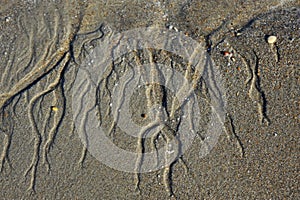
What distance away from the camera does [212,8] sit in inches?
217

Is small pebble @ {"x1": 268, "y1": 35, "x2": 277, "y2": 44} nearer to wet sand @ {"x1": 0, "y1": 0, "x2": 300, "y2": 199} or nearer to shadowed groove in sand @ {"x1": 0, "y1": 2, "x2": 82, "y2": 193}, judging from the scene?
wet sand @ {"x1": 0, "y1": 0, "x2": 300, "y2": 199}

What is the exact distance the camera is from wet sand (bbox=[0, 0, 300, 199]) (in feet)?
15.7

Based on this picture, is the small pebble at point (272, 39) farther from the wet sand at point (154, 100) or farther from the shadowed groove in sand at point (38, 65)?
the shadowed groove in sand at point (38, 65)

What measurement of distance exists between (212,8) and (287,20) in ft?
3.17

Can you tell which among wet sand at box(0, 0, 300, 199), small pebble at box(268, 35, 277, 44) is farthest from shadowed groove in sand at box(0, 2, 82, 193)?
small pebble at box(268, 35, 277, 44)

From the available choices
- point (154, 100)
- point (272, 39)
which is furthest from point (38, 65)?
point (272, 39)

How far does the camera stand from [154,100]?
16.9 ft

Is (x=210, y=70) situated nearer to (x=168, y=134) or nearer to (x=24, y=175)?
(x=168, y=134)

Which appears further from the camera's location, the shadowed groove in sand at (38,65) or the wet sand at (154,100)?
the shadowed groove in sand at (38,65)

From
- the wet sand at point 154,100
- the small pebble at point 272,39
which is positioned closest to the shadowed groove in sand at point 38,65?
the wet sand at point 154,100

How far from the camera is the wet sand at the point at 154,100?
4777mm

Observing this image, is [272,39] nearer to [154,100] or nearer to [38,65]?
[154,100]

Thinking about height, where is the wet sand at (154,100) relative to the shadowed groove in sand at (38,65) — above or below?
below

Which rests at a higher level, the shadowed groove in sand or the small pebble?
the shadowed groove in sand
